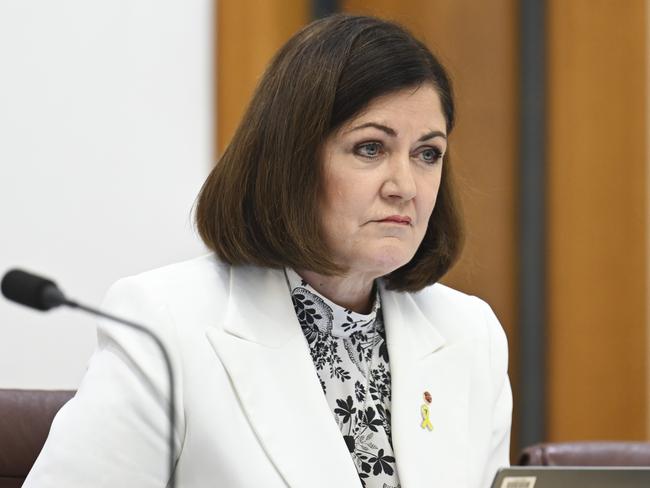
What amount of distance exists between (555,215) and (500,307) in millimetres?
319

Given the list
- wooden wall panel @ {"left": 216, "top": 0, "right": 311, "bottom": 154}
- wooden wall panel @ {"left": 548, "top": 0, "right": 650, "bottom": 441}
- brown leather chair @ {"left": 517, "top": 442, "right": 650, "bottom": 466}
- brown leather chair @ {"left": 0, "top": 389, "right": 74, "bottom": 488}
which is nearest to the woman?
brown leather chair @ {"left": 517, "top": 442, "right": 650, "bottom": 466}

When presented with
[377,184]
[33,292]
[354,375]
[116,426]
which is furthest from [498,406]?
[33,292]

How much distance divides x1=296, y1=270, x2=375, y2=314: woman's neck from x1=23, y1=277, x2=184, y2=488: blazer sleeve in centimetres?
33

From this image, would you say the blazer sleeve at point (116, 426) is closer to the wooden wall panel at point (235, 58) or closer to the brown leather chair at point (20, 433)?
the brown leather chair at point (20, 433)

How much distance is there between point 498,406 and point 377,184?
55 cm

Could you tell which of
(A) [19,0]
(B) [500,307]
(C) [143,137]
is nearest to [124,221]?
(C) [143,137]

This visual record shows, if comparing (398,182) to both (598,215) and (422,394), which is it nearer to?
(422,394)

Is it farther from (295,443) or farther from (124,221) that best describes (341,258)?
(124,221)

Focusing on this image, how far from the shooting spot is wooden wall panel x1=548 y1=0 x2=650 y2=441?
2961 millimetres

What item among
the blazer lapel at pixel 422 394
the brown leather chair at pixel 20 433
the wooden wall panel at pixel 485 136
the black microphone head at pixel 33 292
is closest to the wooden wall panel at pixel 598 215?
the wooden wall panel at pixel 485 136

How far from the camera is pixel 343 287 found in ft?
5.73

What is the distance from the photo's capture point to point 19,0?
2.65m

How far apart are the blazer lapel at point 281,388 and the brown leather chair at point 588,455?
0.54m

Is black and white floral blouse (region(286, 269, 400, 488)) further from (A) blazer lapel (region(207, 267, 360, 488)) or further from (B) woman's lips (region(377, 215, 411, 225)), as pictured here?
(B) woman's lips (region(377, 215, 411, 225))
